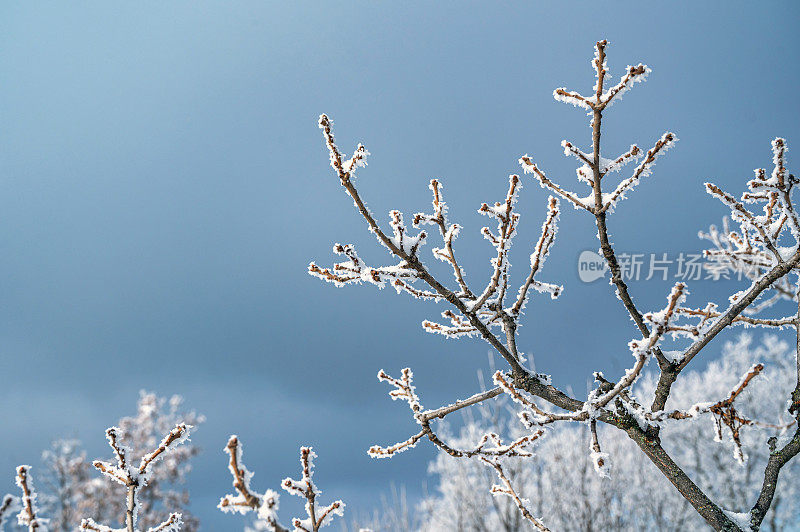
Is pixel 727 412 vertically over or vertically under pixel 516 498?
over

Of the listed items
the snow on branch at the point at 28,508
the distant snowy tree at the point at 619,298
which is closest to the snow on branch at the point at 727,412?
the distant snowy tree at the point at 619,298

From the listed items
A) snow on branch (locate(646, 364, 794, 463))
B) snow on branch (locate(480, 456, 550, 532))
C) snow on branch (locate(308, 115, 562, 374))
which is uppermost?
snow on branch (locate(308, 115, 562, 374))

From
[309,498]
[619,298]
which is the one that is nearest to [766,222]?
[619,298]

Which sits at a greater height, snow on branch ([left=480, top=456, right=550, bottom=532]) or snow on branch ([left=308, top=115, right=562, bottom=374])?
snow on branch ([left=308, top=115, right=562, bottom=374])

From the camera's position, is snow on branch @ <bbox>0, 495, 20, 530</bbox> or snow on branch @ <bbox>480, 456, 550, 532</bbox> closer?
snow on branch @ <bbox>0, 495, 20, 530</bbox>

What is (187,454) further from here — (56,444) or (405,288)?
(405,288)

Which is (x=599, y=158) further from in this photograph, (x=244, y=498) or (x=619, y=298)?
(x=244, y=498)

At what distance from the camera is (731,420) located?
197 cm

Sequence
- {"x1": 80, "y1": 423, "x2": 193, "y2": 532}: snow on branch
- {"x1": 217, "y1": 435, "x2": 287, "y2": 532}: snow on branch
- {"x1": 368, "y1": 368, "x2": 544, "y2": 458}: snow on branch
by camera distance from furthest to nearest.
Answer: {"x1": 368, "y1": 368, "x2": 544, "y2": 458}: snow on branch → {"x1": 80, "y1": 423, "x2": 193, "y2": 532}: snow on branch → {"x1": 217, "y1": 435, "x2": 287, "y2": 532}: snow on branch

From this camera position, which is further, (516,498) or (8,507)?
(516,498)

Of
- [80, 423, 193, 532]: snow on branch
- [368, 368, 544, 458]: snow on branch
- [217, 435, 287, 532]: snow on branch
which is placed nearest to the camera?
[217, 435, 287, 532]: snow on branch

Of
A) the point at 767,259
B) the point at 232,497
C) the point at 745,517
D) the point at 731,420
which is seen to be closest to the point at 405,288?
the point at 232,497

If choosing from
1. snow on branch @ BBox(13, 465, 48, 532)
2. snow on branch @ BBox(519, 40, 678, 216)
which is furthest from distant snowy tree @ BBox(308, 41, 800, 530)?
snow on branch @ BBox(13, 465, 48, 532)

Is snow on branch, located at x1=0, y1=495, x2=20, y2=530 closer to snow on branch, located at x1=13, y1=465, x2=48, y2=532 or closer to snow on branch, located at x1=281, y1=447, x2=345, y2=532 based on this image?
snow on branch, located at x1=13, y1=465, x2=48, y2=532
